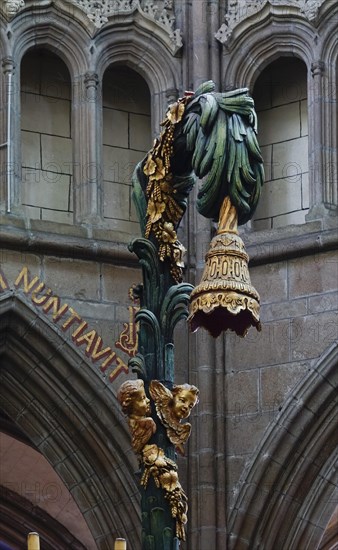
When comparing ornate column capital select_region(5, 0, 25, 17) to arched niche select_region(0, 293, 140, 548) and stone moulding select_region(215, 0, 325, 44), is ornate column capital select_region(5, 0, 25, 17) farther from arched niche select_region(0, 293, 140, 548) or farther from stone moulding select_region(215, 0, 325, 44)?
arched niche select_region(0, 293, 140, 548)

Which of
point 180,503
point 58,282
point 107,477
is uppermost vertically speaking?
point 58,282

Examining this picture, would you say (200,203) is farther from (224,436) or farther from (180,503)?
(224,436)

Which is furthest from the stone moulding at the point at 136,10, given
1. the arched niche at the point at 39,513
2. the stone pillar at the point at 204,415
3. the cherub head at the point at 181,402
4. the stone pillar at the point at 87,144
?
the cherub head at the point at 181,402

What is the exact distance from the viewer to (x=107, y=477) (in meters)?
18.4

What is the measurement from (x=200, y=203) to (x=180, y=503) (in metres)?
1.29

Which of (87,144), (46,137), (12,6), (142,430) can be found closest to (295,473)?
(87,144)

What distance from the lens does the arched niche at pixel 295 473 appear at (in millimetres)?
18203

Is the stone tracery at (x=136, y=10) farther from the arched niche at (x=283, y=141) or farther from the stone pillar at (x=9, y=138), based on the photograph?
the arched niche at (x=283, y=141)

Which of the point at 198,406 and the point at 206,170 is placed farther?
the point at 198,406

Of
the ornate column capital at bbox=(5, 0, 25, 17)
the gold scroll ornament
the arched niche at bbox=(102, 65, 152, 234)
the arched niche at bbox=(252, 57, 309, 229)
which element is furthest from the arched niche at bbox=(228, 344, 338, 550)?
the gold scroll ornament

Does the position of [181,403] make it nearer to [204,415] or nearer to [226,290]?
[226,290]

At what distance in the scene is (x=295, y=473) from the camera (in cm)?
1823

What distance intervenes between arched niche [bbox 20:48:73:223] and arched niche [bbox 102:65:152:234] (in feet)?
1.10

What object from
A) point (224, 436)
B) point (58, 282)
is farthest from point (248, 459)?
point (58, 282)
